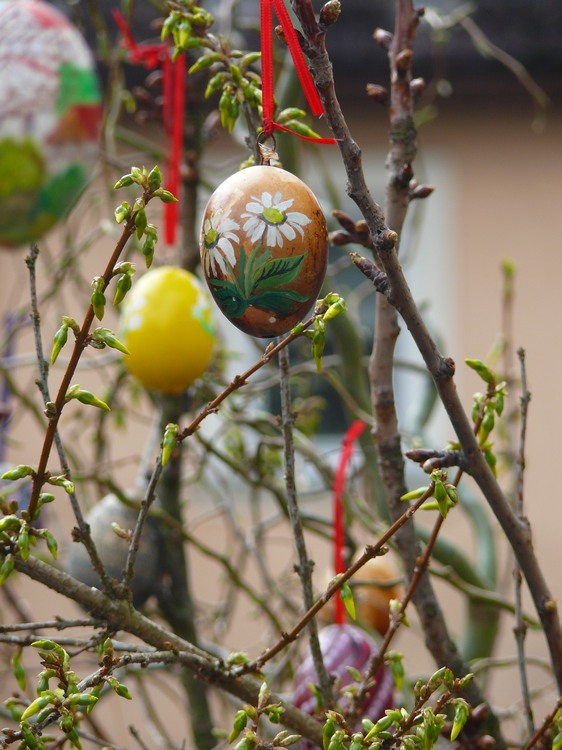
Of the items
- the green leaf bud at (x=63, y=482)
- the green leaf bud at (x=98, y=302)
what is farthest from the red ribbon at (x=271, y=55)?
the green leaf bud at (x=63, y=482)

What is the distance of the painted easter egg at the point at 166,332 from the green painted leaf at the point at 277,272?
1.74 ft

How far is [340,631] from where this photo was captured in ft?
4.15

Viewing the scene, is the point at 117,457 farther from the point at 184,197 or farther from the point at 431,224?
the point at 184,197

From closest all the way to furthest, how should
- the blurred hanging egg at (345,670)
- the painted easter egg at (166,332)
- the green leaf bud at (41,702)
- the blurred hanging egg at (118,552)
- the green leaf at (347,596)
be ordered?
the green leaf bud at (41,702)
the green leaf at (347,596)
the blurred hanging egg at (345,670)
the painted easter egg at (166,332)
the blurred hanging egg at (118,552)

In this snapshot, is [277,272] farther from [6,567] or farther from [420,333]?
[6,567]

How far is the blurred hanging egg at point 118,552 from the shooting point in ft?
4.77

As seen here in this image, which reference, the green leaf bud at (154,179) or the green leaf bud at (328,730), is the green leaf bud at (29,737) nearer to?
the green leaf bud at (328,730)

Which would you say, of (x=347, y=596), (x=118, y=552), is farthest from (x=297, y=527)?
(x=118, y=552)

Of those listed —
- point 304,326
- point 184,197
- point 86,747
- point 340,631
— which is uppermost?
point 184,197

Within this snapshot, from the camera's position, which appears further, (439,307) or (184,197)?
(439,307)

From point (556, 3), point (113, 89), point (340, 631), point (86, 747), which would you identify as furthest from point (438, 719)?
point (556, 3)

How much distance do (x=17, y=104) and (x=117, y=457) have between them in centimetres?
A: 250

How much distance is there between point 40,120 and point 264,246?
0.83 meters

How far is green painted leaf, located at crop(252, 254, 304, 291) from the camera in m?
0.83
